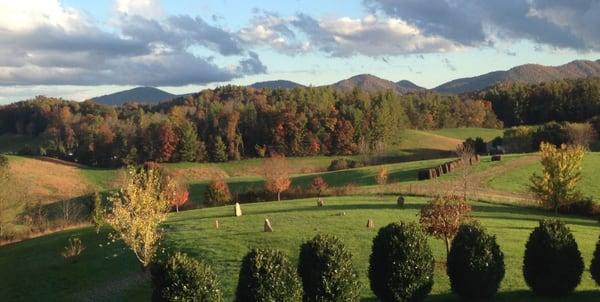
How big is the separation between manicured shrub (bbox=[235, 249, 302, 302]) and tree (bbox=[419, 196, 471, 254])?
8802 mm

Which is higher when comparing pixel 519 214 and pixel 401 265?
pixel 401 265

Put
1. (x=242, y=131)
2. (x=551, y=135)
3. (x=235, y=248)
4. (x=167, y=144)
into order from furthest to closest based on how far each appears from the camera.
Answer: (x=242, y=131) < (x=167, y=144) < (x=551, y=135) < (x=235, y=248)

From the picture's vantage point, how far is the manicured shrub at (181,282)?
53.1 feet

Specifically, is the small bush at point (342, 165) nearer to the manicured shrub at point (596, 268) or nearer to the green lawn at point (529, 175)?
the green lawn at point (529, 175)

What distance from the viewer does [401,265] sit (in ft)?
62.8

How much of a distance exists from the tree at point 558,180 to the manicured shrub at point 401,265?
1180 inches

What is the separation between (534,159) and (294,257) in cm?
5933

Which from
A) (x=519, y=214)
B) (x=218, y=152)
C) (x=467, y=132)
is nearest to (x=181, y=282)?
(x=519, y=214)

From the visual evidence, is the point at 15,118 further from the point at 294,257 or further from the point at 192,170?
the point at 294,257

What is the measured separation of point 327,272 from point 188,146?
345ft

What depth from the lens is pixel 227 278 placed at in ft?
83.6

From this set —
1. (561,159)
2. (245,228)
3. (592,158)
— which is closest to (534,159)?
(592,158)

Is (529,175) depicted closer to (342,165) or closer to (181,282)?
(342,165)

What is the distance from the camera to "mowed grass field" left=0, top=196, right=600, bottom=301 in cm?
2528
